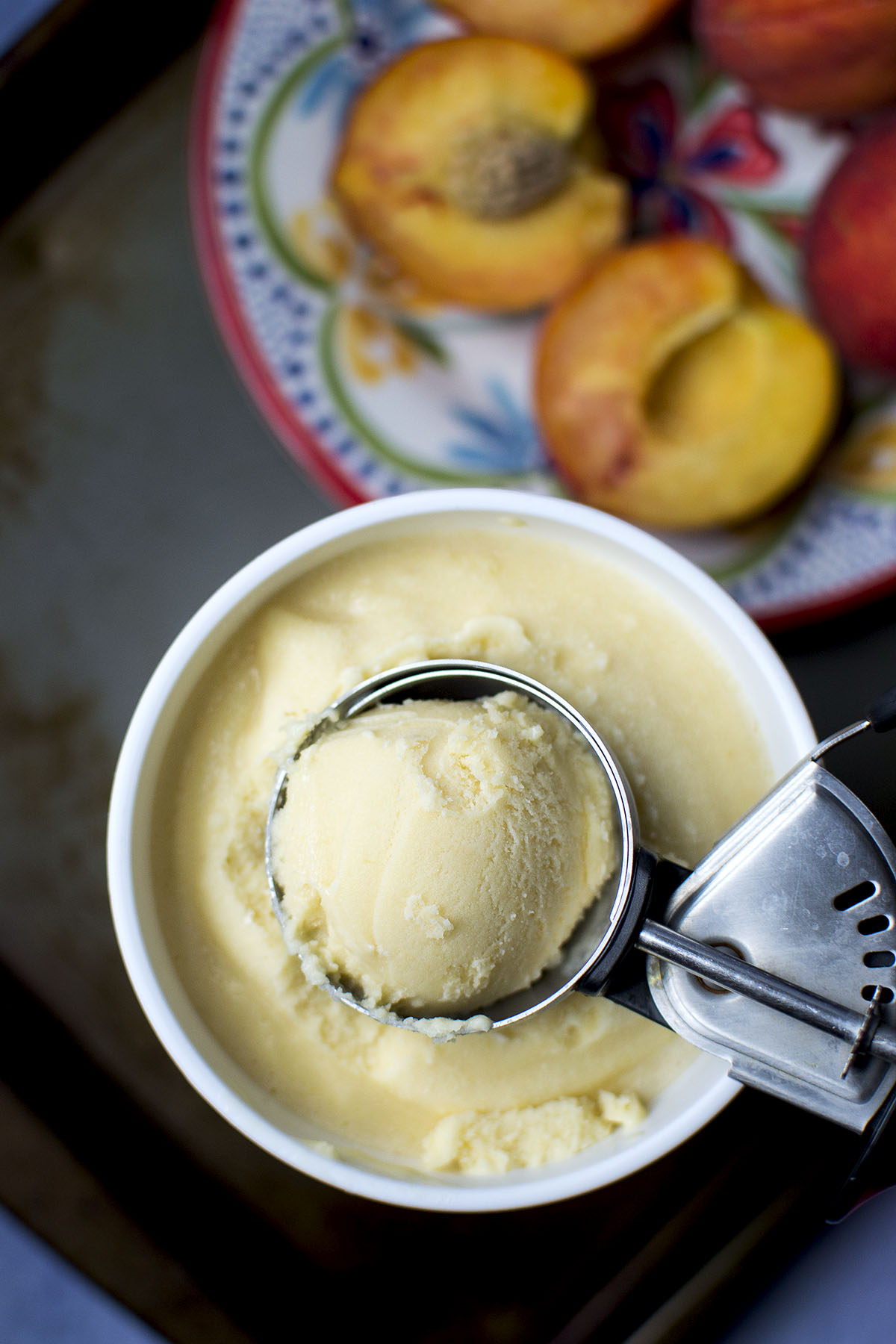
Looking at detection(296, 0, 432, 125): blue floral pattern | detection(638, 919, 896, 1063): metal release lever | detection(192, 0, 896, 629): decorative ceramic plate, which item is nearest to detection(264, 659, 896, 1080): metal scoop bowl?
detection(638, 919, 896, 1063): metal release lever

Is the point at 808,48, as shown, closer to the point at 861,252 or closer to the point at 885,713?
the point at 861,252

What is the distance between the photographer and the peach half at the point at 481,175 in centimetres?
80

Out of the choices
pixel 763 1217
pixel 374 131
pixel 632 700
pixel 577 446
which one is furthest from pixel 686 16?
pixel 763 1217

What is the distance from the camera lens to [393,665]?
583 mm

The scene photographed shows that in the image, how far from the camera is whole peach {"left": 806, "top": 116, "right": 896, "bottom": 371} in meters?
0.79

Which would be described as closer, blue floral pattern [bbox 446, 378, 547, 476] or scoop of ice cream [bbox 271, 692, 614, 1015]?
scoop of ice cream [bbox 271, 692, 614, 1015]

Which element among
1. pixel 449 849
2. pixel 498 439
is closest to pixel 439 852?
pixel 449 849

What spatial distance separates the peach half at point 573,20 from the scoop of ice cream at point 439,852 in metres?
0.56

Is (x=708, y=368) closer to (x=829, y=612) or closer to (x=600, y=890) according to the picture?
(x=829, y=612)

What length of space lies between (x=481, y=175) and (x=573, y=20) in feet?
0.47

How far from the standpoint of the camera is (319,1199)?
80 cm

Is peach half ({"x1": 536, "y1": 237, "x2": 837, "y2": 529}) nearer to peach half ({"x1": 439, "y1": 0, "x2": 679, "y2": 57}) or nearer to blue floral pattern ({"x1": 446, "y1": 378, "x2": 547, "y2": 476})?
blue floral pattern ({"x1": 446, "y1": 378, "x2": 547, "y2": 476})

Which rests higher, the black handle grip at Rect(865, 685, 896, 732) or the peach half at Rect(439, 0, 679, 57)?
the peach half at Rect(439, 0, 679, 57)

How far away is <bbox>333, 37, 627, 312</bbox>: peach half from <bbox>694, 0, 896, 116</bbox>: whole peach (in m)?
0.12
